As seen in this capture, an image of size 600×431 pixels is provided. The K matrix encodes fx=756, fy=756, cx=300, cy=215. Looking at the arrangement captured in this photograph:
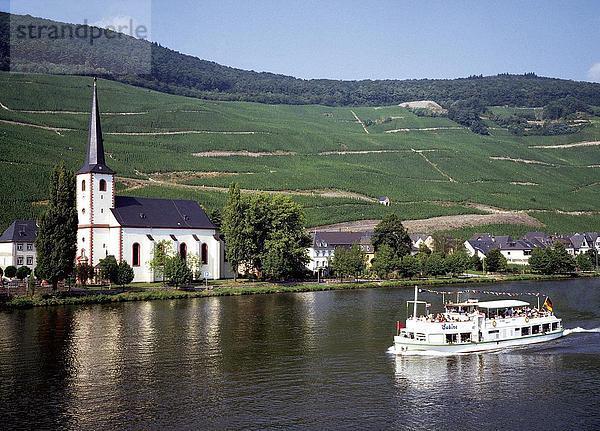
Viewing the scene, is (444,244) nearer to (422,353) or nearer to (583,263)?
(583,263)

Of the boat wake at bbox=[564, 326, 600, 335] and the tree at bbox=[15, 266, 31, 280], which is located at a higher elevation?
the tree at bbox=[15, 266, 31, 280]

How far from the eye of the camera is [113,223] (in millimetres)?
86438

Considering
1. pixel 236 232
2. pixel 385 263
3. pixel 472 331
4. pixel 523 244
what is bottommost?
pixel 472 331

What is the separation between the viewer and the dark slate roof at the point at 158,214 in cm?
8762

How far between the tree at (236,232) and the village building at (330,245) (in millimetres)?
20236

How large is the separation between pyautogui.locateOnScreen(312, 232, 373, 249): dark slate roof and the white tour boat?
62.0m

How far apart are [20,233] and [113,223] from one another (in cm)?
1141

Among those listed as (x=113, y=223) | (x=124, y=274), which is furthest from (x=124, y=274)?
(x=113, y=223)

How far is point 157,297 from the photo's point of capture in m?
74.5

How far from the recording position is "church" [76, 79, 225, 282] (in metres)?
85.5

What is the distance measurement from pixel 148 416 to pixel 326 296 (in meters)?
47.9

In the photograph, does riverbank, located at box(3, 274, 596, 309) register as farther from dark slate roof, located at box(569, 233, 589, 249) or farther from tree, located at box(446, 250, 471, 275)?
dark slate roof, located at box(569, 233, 589, 249)

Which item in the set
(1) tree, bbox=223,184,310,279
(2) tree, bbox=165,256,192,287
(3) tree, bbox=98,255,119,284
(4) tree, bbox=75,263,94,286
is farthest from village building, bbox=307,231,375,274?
(4) tree, bbox=75,263,94,286

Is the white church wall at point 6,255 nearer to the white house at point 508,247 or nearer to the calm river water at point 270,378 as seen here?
the calm river water at point 270,378
